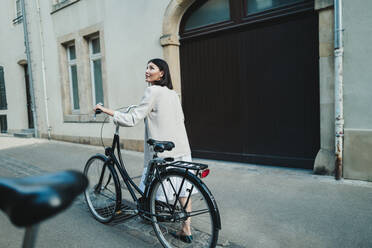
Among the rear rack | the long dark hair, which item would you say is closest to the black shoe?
the rear rack

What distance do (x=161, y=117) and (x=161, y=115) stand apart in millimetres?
19

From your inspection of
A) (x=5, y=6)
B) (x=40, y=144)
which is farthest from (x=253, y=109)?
(x=5, y=6)

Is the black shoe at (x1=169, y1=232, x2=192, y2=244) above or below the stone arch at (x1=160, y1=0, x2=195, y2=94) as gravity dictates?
below

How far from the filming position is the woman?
2.67 metres

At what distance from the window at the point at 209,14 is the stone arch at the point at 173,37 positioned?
0.25 metres

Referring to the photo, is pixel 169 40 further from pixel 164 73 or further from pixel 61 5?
pixel 61 5

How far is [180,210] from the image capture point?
8.33 feet

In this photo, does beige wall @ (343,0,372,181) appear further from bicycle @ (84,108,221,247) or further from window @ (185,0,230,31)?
bicycle @ (84,108,221,247)

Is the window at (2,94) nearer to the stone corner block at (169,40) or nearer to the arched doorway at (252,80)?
the stone corner block at (169,40)

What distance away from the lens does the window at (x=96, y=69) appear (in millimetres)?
9156

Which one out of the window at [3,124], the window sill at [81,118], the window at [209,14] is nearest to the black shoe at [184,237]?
the window at [209,14]

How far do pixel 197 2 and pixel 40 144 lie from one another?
7.03 meters

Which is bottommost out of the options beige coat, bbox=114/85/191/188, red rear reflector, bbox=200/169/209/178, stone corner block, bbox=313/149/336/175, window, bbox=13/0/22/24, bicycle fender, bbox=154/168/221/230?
stone corner block, bbox=313/149/336/175

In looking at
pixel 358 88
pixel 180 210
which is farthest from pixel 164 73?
pixel 358 88
